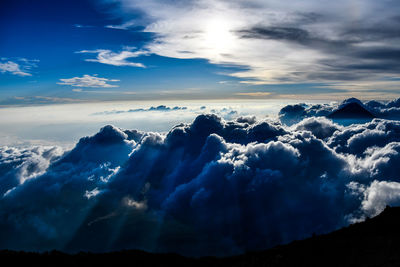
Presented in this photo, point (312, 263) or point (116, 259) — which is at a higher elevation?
point (312, 263)

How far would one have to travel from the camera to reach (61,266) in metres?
83.2

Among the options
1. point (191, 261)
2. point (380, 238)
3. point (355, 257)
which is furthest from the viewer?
point (191, 261)

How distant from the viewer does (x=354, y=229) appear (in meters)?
64.6

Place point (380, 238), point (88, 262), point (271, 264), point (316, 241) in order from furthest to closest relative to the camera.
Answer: point (88, 262)
point (316, 241)
point (271, 264)
point (380, 238)

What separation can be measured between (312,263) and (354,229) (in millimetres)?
21284

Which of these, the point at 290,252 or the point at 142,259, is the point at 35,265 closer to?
the point at 142,259

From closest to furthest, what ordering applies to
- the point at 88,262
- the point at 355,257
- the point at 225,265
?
the point at 355,257, the point at 225,265, the point at 88,262

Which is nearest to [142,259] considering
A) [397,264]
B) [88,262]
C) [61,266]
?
[88,262]

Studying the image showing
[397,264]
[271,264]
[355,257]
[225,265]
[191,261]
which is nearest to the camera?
[397,264]

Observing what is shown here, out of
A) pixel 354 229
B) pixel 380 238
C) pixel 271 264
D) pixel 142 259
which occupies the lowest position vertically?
pixel 142 259

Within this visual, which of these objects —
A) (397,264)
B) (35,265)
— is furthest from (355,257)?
(35,265)

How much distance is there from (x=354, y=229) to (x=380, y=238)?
13533 mm

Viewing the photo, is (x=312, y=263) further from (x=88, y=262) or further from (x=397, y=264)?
(x=88, y=262)

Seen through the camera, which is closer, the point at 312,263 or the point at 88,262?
the point at 312,263
